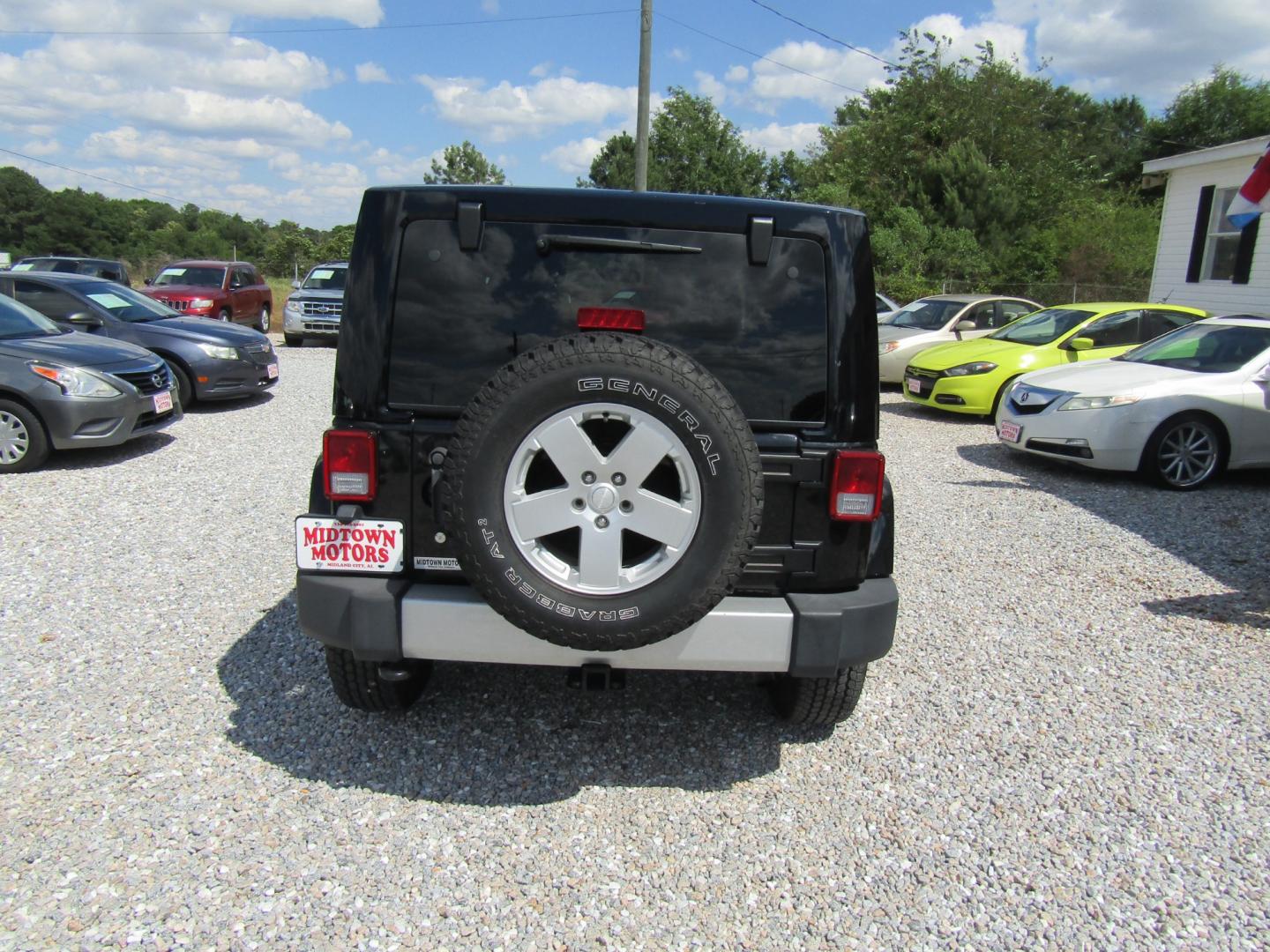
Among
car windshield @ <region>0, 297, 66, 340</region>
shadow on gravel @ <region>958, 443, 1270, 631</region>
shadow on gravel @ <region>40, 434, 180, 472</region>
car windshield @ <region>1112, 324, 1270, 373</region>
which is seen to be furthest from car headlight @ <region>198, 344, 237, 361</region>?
car windshield @ <region>1112, 324, 1270, 373</region>

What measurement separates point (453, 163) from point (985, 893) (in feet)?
201

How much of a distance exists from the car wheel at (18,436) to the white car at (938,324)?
1042cm

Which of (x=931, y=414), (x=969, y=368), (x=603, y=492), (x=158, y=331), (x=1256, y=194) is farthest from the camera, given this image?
(x=931, y=414)

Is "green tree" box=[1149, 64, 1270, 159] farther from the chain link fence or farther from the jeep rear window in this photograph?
the jeep rear window

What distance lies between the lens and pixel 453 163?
191ft

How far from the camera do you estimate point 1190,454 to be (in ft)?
25.6

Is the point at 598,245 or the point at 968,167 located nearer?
the point at 598,245

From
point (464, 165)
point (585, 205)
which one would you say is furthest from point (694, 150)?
point (585, 205)

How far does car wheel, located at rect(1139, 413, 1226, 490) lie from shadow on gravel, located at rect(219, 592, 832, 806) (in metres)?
5.68

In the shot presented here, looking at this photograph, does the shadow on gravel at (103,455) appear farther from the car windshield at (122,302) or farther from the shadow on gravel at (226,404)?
the car windshield at (122,302)

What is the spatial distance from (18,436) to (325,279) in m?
12.5

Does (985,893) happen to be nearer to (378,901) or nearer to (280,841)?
(378,901)

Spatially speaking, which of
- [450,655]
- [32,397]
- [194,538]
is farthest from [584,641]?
[32,397]

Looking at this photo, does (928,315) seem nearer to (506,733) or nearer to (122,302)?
(122,302)
